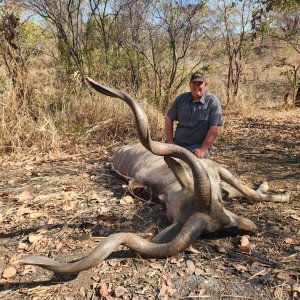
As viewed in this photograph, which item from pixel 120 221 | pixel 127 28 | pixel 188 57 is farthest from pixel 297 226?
pixel 188 57

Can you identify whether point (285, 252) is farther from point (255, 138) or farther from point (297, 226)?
point (255, 138)

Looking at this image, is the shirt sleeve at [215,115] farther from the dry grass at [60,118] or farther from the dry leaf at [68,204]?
the dry grass at [60,118]

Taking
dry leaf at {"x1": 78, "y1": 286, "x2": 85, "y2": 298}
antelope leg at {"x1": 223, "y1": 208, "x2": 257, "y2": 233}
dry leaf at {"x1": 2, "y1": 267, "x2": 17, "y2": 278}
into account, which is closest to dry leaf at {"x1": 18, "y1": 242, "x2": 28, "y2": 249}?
dry leaf at {"x1": 2, "y1": 267, "x2": 17, "y2": 278}

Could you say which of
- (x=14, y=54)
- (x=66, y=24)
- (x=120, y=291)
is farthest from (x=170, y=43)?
(x=120, y=291)

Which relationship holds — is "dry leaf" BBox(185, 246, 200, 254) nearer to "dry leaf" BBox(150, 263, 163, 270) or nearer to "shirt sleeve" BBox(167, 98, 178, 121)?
"dry leaf" BBox(150, 263, 163, 270)

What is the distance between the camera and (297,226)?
140 inches

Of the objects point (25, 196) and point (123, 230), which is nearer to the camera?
point (123, 230)

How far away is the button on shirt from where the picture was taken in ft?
16.2

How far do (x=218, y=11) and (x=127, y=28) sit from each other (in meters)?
3.23

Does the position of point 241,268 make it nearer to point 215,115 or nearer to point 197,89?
point 215,115

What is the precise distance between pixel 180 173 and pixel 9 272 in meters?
1.66

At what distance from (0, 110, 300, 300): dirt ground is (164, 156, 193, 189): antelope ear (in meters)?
0.46

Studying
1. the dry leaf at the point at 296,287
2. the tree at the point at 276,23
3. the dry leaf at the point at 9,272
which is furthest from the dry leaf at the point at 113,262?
the tree at the point at 276,23

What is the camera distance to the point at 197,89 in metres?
4.91
